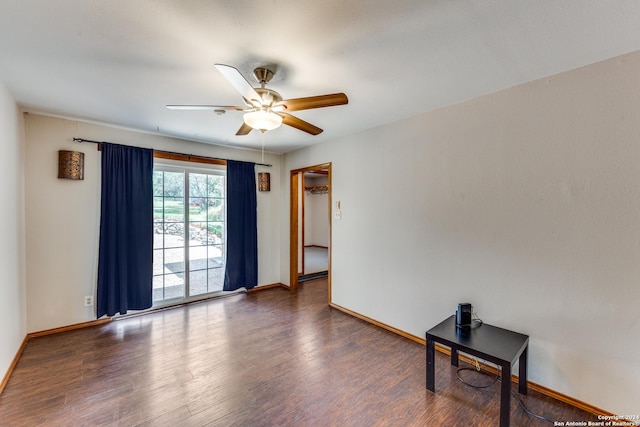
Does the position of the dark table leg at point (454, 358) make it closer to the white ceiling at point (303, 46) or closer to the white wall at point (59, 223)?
the white ceiling at point (303, 46)

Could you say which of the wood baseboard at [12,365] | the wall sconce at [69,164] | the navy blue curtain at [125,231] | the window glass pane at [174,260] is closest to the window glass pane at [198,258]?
the window glass pane at [174,260]

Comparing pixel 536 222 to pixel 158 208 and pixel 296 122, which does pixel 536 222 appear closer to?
pixel 296 122

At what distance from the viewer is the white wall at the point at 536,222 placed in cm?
182

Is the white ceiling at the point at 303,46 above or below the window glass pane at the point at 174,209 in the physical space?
above

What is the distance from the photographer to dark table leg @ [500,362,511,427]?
5.58 ft

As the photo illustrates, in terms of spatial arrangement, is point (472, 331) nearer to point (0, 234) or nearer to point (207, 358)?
point (207, 358)

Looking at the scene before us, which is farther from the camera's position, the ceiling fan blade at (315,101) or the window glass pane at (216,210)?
the window glass pane at (216,210)

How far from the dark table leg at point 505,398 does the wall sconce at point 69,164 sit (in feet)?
14.5

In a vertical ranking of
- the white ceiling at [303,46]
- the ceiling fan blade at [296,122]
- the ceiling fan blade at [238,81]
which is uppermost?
the white ceiling at [303,46]

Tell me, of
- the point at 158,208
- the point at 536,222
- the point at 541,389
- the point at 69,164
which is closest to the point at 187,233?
the point at 158,208

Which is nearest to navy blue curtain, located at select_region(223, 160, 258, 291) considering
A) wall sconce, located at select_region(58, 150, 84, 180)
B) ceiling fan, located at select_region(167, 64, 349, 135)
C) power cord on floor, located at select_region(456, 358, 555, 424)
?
wall sconce, located at select_region(58, 150, 84, 180)

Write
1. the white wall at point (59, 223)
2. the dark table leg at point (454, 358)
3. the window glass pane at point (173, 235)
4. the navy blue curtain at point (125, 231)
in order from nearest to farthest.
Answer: the dark table leg at point (454, 358) < the white wall at point (59, 223) < the navy blue curtain at point (125, 231) < the window glass pane at point (173, 235)

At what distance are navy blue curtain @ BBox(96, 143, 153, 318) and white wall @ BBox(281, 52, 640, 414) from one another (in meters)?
3.02

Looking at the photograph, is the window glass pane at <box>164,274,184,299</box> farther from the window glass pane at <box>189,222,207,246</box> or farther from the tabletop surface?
the tabletop surface
